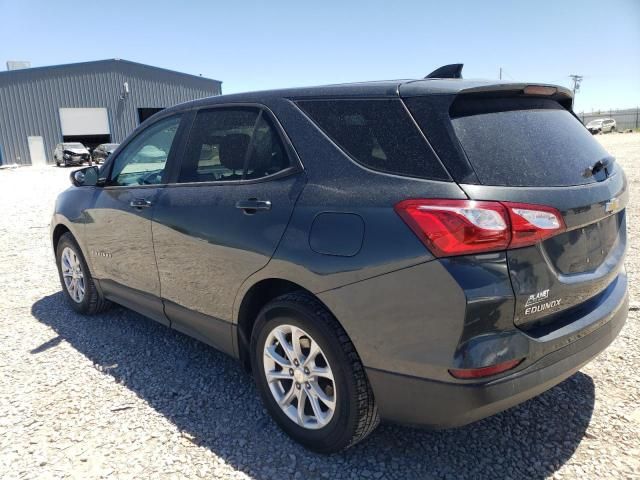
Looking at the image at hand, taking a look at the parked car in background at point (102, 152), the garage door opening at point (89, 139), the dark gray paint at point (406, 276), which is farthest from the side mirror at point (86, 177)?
the garage door opening at point (89, 139)

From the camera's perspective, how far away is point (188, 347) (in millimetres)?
3842

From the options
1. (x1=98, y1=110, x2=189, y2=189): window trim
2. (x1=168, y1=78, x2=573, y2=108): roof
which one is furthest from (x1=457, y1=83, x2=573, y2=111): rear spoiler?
(x1=98, y1=110, x2=189, y2=189): window trim

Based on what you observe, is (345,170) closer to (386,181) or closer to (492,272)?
(386,181)

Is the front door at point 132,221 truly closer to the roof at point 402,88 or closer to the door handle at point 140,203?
the door handle at point 140,203

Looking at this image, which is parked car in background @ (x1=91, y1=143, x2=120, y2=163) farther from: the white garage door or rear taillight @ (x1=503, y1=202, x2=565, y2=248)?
rear taillight @ (x1=503, y1=202, x2=565, y2=248)

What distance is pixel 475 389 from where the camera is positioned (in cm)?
192

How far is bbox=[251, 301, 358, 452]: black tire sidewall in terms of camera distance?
2254 millimetres

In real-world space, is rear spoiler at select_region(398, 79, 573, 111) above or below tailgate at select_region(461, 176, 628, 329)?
above

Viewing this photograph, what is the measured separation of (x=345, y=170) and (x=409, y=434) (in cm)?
146

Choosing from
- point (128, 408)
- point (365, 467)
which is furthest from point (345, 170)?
point (128, 408)

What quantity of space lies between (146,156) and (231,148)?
1.11m

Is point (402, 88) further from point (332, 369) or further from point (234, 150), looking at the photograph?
point (332, 369)

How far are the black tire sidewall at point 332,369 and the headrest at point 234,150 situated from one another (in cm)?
89

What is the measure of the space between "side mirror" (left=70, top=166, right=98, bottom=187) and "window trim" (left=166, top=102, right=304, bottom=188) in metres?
1.11
